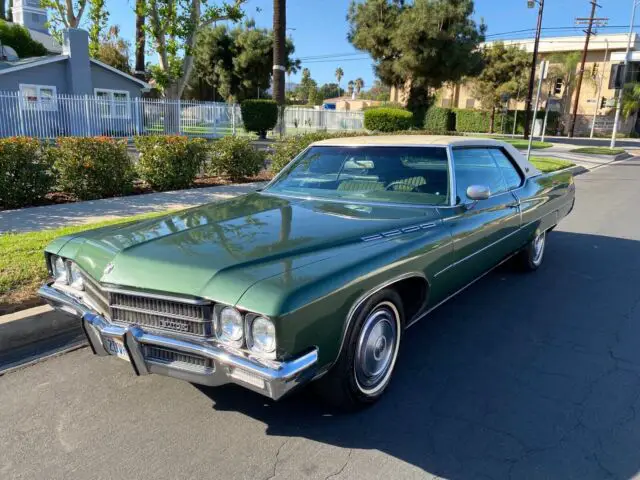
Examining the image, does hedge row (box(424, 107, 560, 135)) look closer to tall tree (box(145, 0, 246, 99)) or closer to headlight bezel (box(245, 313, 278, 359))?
tall tree (box(145, 0, 246, 99))

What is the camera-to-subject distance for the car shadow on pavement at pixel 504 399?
261 cm

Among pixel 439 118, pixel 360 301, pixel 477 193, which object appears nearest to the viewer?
pixel 360 301

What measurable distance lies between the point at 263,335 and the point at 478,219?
2.33 metres

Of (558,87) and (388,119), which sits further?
(558,87)

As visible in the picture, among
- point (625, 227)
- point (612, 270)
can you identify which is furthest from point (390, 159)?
point (625, 227)

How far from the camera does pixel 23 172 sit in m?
7.87

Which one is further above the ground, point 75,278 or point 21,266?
point 75,278

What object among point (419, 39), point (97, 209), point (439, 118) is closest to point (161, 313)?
point (97, 209)

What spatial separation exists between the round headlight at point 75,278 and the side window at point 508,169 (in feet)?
12.5

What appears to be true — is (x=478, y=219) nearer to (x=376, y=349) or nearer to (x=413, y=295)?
(x=413, y=295)

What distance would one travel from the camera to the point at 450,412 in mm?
2979

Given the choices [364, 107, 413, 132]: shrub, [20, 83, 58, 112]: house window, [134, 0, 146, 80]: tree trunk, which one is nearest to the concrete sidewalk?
[20, 83, 58, 112]: house window

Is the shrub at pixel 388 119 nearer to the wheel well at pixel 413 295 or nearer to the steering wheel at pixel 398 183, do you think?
the steering wheel at pixel 398 183

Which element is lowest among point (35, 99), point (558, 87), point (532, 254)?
point (532, 254)
